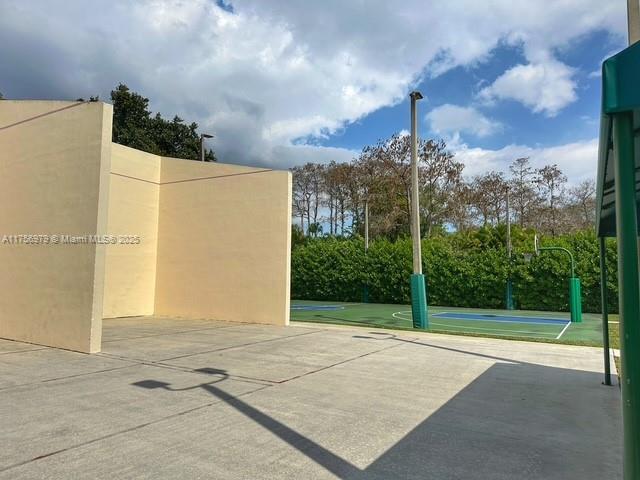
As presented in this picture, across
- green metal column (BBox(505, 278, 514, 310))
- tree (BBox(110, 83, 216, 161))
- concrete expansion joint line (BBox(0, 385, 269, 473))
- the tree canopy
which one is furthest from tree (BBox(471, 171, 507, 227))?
concrete expansion joint line (BBox(0, 385, 269, 473))

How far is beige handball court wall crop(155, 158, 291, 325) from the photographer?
45.8 ft

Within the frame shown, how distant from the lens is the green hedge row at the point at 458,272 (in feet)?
66.3

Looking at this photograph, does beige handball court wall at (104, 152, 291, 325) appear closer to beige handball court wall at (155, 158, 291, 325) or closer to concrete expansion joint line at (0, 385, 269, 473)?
beige handball court wall at (155, 158, 291, 325)

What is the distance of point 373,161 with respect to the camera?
111 feet

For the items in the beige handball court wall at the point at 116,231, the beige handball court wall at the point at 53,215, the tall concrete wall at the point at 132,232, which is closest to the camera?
the beige handball court wall at the point at 53,215

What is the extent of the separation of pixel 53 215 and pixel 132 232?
6.22 meters

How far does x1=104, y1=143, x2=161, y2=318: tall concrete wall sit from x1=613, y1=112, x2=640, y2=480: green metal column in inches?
574

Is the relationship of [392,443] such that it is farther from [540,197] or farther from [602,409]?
[540,197]

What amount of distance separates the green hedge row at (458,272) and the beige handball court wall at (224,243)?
38.5 feet

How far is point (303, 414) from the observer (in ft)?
16.9

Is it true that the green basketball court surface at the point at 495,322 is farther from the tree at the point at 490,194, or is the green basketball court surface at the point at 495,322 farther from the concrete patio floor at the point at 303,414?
the tree at the point at 490,194

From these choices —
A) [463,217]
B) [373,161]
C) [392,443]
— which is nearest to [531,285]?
[463,217]

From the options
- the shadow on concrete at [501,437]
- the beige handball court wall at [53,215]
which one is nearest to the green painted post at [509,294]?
the shadow on concrete at [501,437]

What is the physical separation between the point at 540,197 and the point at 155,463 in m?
34.7
